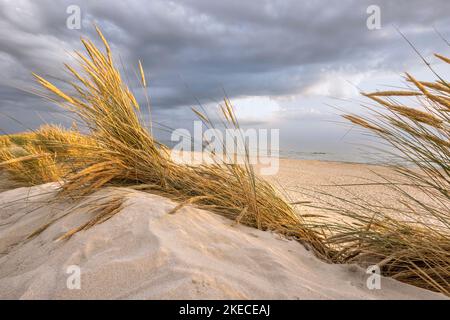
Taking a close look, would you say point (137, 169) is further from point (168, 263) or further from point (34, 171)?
point (34, 171)

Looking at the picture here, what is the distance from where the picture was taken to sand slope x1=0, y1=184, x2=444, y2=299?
3.55 feet

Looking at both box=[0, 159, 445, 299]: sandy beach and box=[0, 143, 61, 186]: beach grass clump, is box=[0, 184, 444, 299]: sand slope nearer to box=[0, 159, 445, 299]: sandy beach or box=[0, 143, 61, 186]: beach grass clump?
box=[0, 159, 445, 299]: sandy beach

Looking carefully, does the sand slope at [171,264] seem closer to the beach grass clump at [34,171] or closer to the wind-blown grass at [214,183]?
the wind-blown grass at [214,183]

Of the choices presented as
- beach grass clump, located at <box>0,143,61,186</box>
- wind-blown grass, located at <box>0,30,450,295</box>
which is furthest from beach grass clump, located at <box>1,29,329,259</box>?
beach grass clump, located at <box>0,143,61,186</box>

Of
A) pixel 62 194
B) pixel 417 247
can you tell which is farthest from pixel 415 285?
pixel 62 194

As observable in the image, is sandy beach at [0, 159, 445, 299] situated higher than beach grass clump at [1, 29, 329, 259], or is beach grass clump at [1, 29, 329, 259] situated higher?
beach grass clump at [1, 29, 329, 259]

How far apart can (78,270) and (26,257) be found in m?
0.53

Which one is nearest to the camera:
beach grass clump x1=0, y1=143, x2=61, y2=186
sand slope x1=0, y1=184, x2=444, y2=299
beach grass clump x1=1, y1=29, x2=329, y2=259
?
sand slope x1=0, y1=184, x2=444, y2=299

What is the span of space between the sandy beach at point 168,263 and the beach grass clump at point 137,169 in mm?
156

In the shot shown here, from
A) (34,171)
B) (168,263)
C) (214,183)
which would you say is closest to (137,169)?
(214,183)

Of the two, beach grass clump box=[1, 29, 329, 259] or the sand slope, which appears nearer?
the sand slope

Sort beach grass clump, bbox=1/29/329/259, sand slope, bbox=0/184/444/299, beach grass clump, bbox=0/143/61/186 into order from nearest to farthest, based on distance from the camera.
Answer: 1. sand slope, bbox=0/184/444/299
2. beach grass clump, bbox=1/29/329/259
3. beach grass clump, bbox=0/143/61/186

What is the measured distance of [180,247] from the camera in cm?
133

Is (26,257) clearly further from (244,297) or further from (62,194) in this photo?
(244,297)
